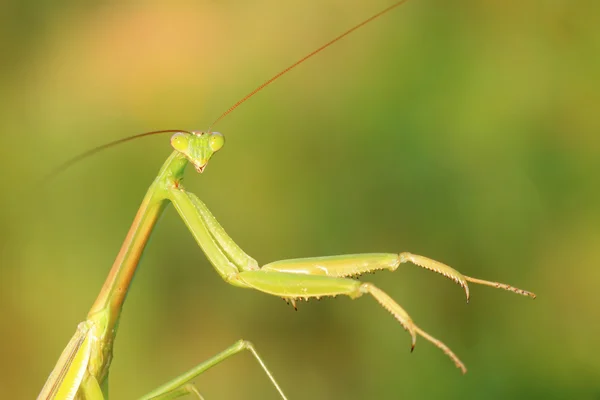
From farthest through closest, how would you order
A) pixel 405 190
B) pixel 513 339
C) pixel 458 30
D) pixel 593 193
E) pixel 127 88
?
pixel 127 88 < pixel 458 30 < pixel 405 190 < pixel 593 193 < pixel 513 339

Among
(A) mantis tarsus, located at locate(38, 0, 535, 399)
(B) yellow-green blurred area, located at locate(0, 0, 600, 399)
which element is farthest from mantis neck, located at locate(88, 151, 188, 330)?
(B) yellow-green blurred area, located at locate(0, 0, 600, 399)

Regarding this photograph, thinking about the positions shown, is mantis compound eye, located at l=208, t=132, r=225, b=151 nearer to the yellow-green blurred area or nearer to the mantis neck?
the mantis neck

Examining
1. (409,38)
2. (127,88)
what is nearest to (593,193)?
(409,38)

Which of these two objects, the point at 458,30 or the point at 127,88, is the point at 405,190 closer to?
the point at 458,30

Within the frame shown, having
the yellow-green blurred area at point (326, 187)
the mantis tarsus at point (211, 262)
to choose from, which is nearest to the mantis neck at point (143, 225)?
the mantis tarsus at point (211, 262)

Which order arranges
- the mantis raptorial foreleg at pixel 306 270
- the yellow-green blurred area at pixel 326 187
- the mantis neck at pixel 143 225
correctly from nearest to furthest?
the mantis raptorial foreleg at pixel 306 270
the mantis neck at pixel 143 225
the yellow-green blurred area at pixel 326 187

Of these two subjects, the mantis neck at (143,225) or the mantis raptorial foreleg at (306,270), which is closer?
the mantis raptorial foreleg at (306,270)

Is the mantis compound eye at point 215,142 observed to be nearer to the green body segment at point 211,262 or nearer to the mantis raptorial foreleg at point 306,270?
the green body segment at point 211,262

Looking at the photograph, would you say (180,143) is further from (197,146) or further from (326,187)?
(326,187)
